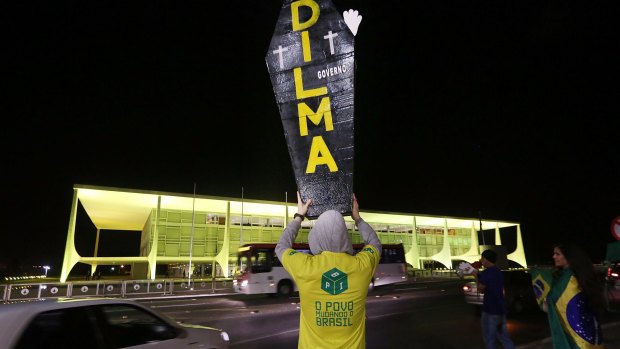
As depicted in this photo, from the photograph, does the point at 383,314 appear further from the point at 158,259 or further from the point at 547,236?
the point at 547,236

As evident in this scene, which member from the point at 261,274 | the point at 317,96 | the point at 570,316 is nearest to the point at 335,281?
the point at 317,96

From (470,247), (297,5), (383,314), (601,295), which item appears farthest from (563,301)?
(470,247)

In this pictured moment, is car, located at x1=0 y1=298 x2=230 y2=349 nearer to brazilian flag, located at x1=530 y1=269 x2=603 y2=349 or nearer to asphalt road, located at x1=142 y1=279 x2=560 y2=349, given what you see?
asphalt road, located at x1=142 y1=279 x2=560 y2=349

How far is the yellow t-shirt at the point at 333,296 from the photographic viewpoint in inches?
85.4

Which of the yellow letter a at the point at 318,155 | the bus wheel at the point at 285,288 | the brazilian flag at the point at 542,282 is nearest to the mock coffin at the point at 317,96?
the yellow letter a at the point at 318,155

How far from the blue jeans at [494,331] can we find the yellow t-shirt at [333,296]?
12.5ft

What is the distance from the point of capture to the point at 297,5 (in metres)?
4.28

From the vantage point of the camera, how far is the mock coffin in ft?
12.2

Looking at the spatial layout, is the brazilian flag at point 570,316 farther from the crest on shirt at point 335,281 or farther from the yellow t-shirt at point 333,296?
the crest on shirt at point 335,281

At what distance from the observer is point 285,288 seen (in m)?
19.4

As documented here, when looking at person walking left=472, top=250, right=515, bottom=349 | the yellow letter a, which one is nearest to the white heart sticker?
the yellow letter a

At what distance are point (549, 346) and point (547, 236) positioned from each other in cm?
7594

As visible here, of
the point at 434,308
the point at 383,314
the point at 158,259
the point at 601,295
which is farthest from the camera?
the point at 158,259

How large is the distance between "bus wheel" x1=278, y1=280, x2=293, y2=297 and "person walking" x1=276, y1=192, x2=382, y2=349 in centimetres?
1774
